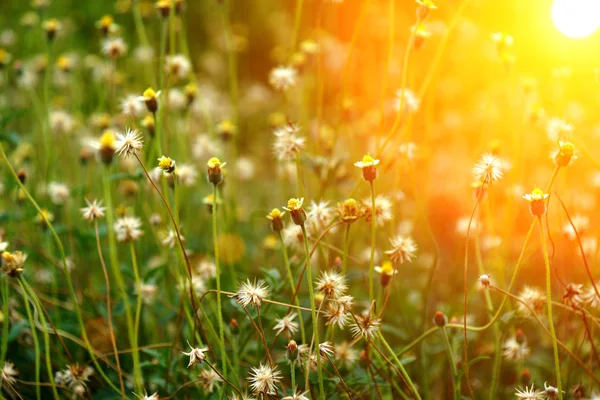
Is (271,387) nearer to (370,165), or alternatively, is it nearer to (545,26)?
(370,165)

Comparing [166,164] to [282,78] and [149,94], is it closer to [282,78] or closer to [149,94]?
[149,94]

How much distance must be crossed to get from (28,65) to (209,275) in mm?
1618

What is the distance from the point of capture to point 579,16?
238cm

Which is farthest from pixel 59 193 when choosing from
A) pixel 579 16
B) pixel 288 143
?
pixel 579 16

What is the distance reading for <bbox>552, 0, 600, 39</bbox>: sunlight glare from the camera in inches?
89.5

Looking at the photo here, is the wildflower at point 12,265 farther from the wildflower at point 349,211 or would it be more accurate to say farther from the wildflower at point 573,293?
the wildflower at point 573,293

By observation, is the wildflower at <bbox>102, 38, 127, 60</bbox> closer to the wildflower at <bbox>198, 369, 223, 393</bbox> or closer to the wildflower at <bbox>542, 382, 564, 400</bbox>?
the wildflower at <bbox>198, 369, 223, 393</bbox>

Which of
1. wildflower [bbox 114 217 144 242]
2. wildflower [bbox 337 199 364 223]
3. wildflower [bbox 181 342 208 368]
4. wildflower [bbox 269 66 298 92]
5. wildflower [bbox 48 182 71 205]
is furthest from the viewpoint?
wildflower [bbox 48 182 71 205]

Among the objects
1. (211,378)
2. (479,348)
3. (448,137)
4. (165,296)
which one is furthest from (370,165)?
(448,137)

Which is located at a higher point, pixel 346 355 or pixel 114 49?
pixel 114 49

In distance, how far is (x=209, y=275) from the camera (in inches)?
62.6

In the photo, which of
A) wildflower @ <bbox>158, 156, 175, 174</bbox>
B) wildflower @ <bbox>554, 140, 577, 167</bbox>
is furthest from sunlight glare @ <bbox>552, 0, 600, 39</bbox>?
wildflower @ <bbox>158, 156, 175, 174</bbox>

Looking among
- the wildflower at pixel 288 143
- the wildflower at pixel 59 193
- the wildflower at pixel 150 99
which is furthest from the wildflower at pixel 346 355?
the wildflower at pixel 59 193

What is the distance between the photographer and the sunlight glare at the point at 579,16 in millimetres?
2273
